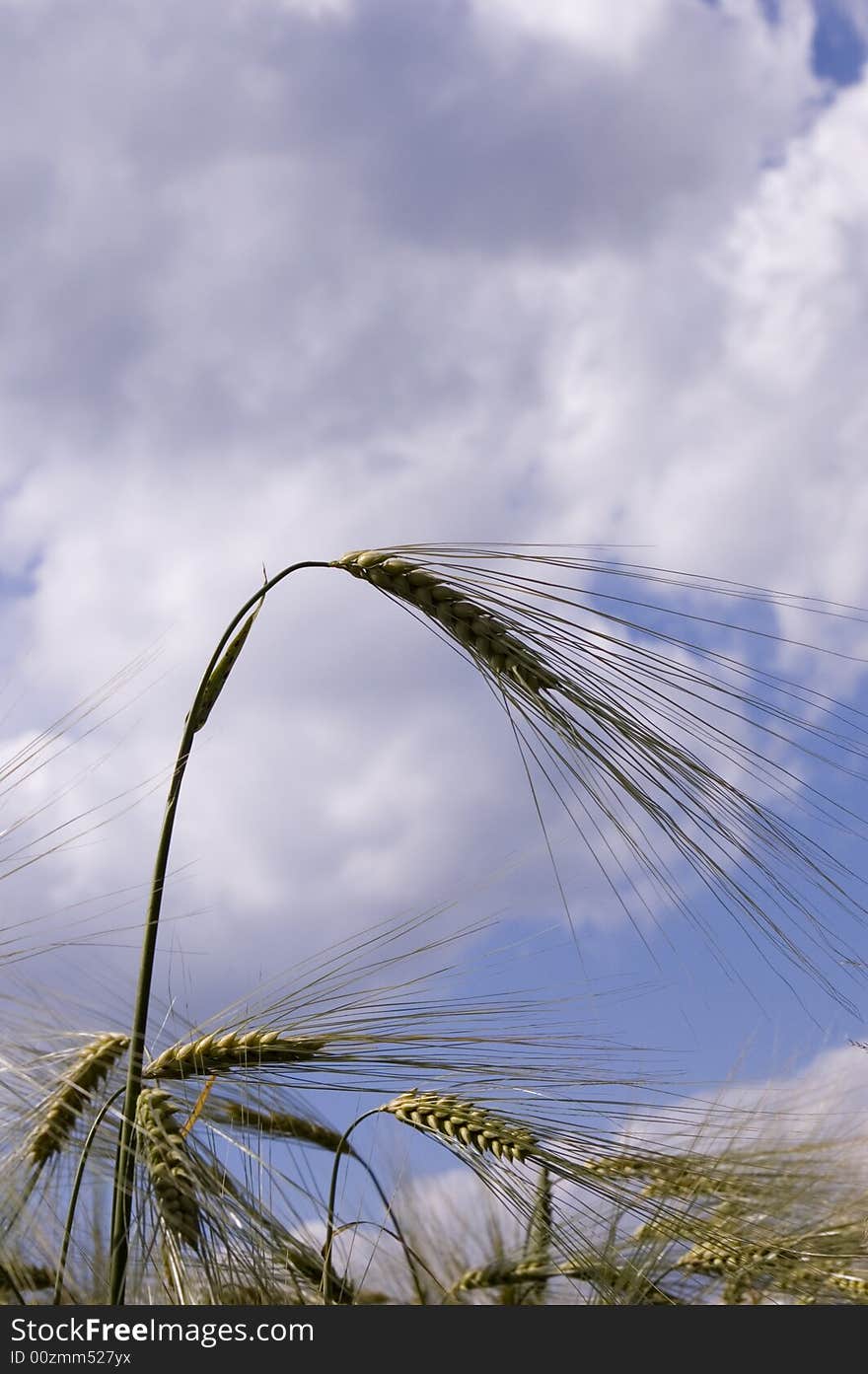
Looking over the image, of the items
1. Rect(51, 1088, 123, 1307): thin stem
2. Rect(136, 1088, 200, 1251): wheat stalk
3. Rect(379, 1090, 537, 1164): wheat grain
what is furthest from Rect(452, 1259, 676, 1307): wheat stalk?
Rect(51, 1088, 123, 1307): thin stem

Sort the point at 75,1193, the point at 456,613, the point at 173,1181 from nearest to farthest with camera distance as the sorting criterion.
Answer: the point at 173,1181 < the point at 75,1193 < the point at 456,613

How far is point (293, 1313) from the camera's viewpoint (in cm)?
151

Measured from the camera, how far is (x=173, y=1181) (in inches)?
58.2

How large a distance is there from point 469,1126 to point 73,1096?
1.87 ft

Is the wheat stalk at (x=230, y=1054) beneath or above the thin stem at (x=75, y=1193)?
above

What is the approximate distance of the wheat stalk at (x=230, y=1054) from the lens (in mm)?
1625

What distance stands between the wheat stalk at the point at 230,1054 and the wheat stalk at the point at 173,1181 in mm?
121

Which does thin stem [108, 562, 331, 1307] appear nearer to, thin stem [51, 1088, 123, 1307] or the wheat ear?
thin stem [51, 1088, 123, 1307]

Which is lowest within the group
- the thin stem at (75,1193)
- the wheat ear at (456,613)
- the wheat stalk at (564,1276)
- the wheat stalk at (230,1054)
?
the wheat stalk at (564,1276)

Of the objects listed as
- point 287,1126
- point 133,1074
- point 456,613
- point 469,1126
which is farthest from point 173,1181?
point 456,613

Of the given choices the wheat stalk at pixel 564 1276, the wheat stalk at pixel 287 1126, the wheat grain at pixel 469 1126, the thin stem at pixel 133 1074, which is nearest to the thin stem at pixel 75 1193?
the thin stem at pixel 133 1074

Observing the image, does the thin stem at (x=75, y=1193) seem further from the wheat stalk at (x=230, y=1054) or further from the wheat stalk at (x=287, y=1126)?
the wheat stalk at (x=287, y=1126)

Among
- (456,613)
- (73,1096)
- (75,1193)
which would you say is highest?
(456,613)

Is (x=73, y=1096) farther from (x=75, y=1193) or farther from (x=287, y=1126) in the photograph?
(x=287, y=1126)
